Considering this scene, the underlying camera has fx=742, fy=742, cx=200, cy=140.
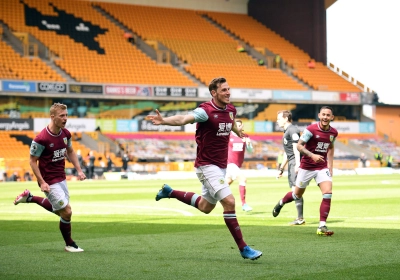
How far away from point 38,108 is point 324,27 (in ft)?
94.0

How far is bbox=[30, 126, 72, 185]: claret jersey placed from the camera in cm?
1060

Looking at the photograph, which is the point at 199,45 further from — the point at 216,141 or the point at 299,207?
the point at 216,141

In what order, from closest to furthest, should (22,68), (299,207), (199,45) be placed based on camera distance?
1. (299,207)
2. (22,68)
3. (199,45)

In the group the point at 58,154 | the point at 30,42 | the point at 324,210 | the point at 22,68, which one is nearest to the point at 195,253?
the point at 58,154

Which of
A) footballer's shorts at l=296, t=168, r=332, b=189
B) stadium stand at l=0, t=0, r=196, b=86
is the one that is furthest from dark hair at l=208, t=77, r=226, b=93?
stadium stand at l=0, t=0, r=196, b=86

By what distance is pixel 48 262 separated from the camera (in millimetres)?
9375

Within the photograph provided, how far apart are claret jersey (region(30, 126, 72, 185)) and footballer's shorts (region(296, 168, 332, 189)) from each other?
4.43 m

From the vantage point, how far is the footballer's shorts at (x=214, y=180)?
31.2 ft

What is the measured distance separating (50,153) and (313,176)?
4.72 meters

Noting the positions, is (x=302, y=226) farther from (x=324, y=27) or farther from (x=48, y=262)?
(x=324, y=27)

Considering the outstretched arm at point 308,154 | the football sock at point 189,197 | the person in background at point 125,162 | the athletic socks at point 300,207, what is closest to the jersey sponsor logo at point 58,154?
the football sock at point 189,197

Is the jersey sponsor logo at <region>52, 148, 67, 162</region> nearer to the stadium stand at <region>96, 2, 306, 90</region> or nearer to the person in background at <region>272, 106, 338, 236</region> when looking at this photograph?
the person in background at <region>272, 106, 338, 236</region>

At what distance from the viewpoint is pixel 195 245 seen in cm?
1106

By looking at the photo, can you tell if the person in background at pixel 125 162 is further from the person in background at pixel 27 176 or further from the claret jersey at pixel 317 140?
the claret jersey at pixel 317 140
